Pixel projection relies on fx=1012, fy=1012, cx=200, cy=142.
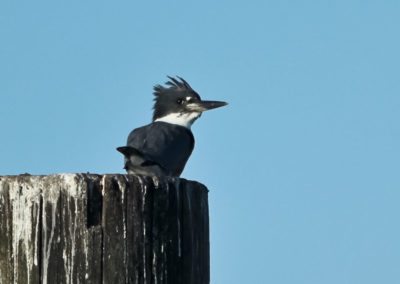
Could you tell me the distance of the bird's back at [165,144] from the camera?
8602 millimetres

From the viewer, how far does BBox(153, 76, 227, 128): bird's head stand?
11.1 metres

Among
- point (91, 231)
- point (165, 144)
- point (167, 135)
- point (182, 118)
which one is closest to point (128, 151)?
point (165, 144)

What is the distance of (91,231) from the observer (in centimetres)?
298

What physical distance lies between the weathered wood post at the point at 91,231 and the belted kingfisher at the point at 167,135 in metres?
3.68

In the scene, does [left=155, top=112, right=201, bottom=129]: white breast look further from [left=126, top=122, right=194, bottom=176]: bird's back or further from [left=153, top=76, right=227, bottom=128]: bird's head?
[left=126, top=122, right=194, bottom=176]: bird's back

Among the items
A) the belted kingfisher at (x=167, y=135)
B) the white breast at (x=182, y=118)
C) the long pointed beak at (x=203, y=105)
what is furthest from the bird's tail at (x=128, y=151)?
the long pointed beak at (x=203, y=105)

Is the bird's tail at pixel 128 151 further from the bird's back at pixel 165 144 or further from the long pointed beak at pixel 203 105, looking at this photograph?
the long pointed beak at pixel 203 105

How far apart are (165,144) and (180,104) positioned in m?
2.00

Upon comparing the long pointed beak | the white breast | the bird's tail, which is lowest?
the bird's tail

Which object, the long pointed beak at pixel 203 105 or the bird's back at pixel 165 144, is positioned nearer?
the bird's back at pixel 165 144

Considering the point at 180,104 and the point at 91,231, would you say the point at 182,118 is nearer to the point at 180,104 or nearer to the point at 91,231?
the point at 180,104

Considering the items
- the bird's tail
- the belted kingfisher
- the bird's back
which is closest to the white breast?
the belted kingfisher

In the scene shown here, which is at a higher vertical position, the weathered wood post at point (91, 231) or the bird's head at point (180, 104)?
the bird's head at point (180, 104)

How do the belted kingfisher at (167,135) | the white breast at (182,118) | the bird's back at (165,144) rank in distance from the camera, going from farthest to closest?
1. the white breast at (182,118)
2. the bird's back at (165,144)
3. the belted kingfisher at (167,135)
